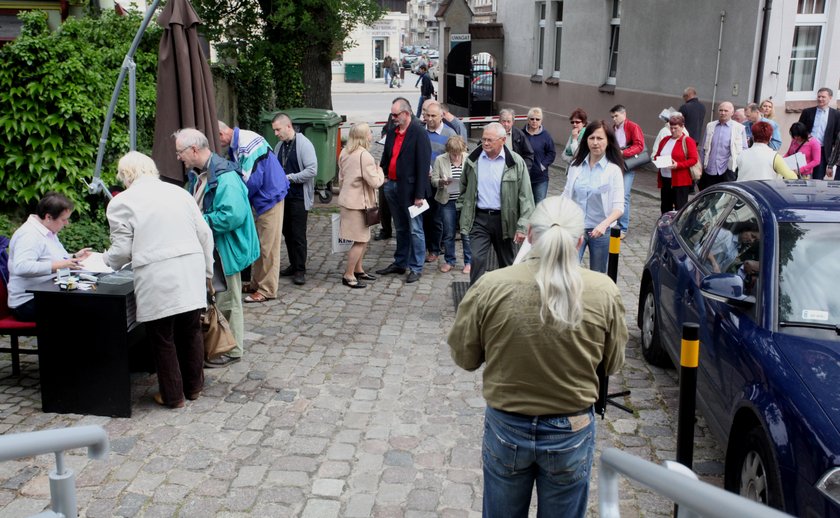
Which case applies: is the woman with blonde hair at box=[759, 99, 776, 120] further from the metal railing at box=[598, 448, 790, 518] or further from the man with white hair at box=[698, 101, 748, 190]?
the metal railing at box=[598, 448, 790, 518]

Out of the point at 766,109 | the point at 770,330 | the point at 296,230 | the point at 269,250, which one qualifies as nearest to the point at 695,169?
the point at 766,109

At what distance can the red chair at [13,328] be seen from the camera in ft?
19.6

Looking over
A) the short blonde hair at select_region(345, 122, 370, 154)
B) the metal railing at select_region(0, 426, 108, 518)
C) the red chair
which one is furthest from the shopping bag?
the metal railing at select_region(0, 426, 108, 518)

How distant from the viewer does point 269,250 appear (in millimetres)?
8492

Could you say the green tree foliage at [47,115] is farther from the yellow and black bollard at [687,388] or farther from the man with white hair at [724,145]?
the man with white hair at [724,145]

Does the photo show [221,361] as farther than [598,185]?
No

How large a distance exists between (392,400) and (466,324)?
9.39 ft

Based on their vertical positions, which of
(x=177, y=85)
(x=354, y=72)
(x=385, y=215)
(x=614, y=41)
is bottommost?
(x=385, y=215)

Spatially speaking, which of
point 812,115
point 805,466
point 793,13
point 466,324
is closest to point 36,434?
point 466,324

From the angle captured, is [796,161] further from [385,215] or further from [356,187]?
[356,187]

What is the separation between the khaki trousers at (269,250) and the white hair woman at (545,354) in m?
5.36

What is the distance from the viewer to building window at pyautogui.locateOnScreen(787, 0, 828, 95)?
1489 cm

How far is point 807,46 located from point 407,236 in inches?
378

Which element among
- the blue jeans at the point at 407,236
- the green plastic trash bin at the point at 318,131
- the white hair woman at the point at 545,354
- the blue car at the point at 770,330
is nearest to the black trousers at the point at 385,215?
the blue jeans at the point at 407,236
